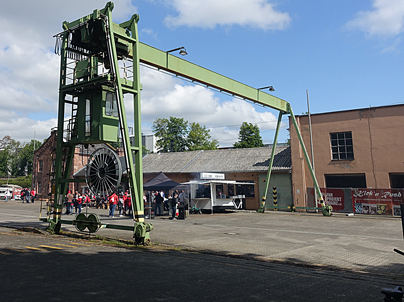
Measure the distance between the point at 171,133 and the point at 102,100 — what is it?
48.8m

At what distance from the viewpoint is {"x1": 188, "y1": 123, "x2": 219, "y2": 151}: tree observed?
60469 mm

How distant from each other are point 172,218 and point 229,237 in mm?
8364

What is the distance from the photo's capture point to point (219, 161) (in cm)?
3441

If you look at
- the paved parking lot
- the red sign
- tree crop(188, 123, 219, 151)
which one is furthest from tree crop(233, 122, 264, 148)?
the paved parking lot

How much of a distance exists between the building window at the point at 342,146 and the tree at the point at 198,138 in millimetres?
35388

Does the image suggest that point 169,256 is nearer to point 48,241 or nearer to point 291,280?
point 291,280

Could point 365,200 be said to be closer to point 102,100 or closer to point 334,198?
point 334,198

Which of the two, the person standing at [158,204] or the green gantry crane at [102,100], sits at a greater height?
the green gantry crane at [102,100]

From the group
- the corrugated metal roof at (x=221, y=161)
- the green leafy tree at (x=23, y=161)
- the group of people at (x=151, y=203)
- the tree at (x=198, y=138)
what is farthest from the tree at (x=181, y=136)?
the green leafy tree at (x=23, y=161)

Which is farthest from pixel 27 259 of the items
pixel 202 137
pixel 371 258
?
pixel 202 137

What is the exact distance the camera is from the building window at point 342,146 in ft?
85.1

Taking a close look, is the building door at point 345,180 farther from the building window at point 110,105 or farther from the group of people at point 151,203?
the building window at point 110,105

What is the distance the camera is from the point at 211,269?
761 centimetres

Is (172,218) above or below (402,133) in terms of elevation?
below
